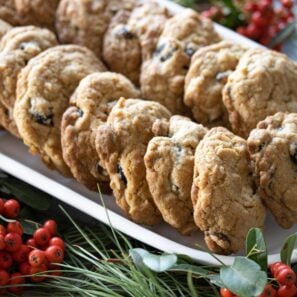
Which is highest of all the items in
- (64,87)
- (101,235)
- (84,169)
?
(64,87)

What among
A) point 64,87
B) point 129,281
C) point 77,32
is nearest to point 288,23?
point 77,32

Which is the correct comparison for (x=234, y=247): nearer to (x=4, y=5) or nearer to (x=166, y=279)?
(x=166, y=279)

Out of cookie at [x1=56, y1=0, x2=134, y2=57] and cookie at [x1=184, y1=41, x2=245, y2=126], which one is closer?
cookie at [x1=184, y1=41, x2=245, y2=126]

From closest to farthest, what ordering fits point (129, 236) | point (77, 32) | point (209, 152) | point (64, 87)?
point (209, 152), point (129, 236), point (64, 87), point (77, 32)

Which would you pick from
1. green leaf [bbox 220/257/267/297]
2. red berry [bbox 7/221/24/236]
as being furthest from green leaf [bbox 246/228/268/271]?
red berry [bbox 7/221/24/236]

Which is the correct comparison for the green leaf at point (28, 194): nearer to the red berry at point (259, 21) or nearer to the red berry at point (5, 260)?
the red berry at point (5, 260)

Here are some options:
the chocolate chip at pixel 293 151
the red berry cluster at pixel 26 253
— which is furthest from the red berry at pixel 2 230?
the chocolate chip at pixel 293 151

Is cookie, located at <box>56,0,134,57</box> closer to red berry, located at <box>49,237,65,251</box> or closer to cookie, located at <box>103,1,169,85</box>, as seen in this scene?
cookie, located at <box>103,1,169,85</box>
